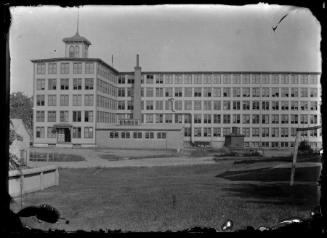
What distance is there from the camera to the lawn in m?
2.55

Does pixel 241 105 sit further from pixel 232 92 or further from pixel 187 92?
pixel 187 92

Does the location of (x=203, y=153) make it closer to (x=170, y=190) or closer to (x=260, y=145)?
(x=260, y=145)

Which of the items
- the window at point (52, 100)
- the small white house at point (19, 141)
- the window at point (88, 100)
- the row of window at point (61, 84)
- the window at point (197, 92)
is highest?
the window at point (197, 92)

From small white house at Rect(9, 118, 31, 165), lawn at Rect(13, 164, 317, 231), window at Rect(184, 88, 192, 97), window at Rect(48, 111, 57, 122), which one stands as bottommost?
lawn at Rect(13, 164, 317, 231)

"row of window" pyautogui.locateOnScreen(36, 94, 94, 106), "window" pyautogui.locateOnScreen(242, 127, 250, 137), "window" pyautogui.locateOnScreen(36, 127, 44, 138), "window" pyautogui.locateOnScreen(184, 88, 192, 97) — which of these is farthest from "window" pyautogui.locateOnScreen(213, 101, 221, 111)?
"window" pyautogui.locateOnScreen(36, 127, 44, 138)

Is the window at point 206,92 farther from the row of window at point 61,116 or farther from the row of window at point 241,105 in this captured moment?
the row of window at point 61,116

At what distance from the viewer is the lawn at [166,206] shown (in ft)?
8.36

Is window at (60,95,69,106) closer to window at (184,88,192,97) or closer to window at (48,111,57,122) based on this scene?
window at (48,111,57,122)

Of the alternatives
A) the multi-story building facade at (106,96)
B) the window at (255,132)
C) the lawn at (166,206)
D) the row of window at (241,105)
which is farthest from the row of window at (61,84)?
the window at (255,132)

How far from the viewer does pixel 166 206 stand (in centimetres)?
379

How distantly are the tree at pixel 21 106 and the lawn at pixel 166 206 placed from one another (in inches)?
29.7

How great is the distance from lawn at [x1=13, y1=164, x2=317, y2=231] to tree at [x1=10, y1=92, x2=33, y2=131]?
0.75 meters

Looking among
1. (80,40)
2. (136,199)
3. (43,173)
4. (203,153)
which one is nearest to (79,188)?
(136,199)

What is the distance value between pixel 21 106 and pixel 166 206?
2108 millimetres
